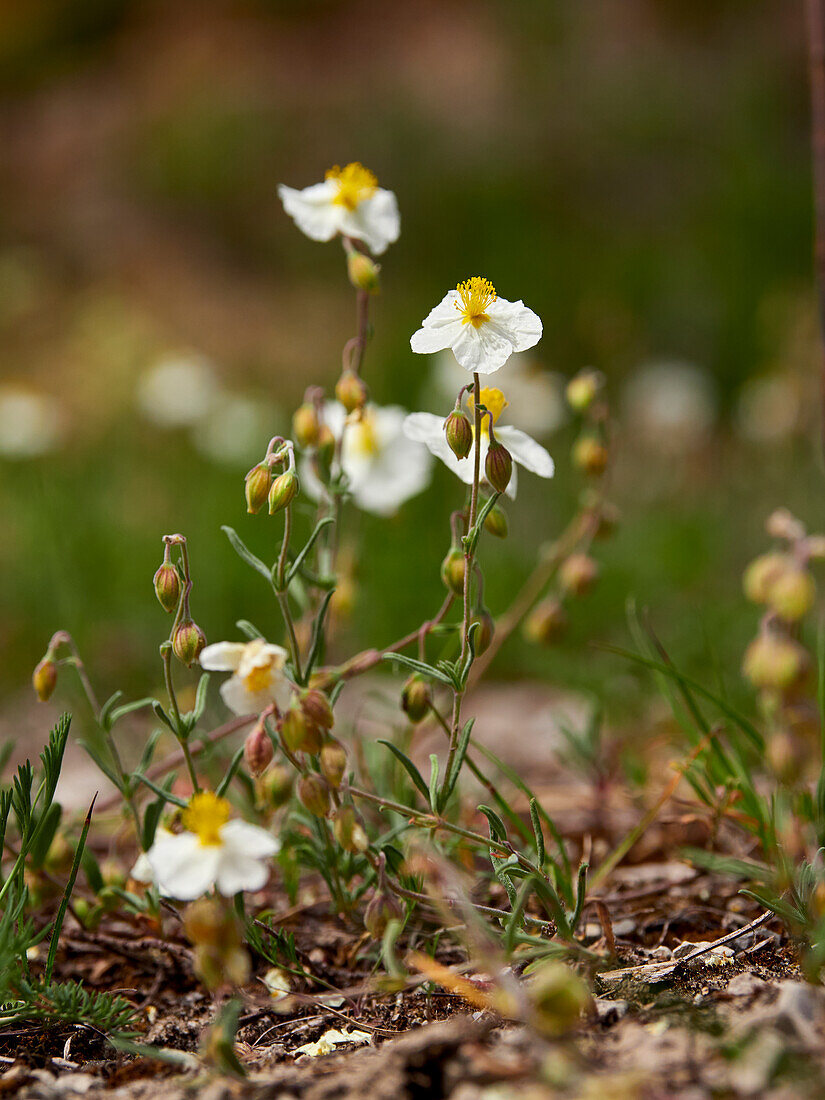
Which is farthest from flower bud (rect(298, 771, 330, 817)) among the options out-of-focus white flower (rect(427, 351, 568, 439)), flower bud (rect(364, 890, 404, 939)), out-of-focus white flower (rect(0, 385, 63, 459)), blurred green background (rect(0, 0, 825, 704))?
out-of-focus white flower (rect(0, 385, 63, 459))

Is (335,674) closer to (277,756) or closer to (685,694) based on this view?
(277,756)

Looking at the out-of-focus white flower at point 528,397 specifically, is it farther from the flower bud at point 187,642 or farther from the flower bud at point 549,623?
the flower bud at point 187,642

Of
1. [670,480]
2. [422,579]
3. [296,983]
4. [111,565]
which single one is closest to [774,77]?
[670,480]

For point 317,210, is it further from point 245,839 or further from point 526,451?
point 245,839

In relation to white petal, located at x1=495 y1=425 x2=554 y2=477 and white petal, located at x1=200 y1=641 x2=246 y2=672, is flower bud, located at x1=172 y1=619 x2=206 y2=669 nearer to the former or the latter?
white petal, located at x1=200 y1=641 x2=246 y2=672

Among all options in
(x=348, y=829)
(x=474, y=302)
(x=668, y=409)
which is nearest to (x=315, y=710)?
(x=348, y=829)

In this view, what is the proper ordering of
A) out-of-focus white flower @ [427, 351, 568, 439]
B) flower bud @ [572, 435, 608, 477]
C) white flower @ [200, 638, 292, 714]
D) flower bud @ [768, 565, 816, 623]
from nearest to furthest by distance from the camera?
white flower @ [200, 638, 292, 714]
flower bud @ [768, 565, 816, 623]
flower bud @ [572, 435, 608, 477]
out-of-focus white flower @ [427, 351, 568, 439]

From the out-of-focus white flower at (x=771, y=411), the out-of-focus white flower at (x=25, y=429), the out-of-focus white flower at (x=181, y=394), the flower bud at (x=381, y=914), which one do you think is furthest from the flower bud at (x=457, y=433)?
the out-of-focus white flower at (x=771, y=411)
